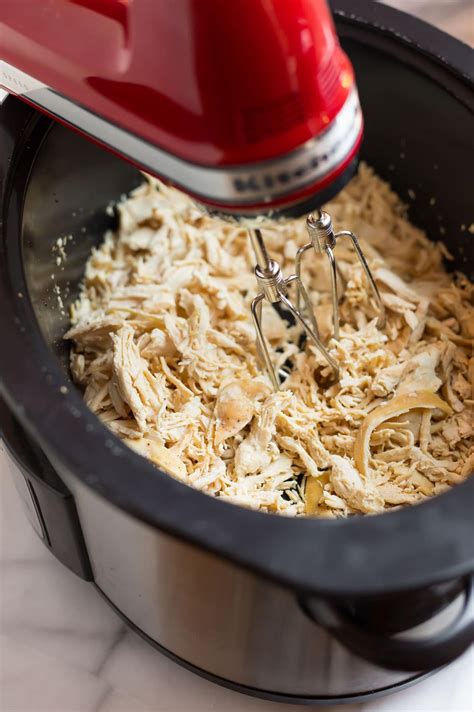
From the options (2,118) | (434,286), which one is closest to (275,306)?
(434,286)

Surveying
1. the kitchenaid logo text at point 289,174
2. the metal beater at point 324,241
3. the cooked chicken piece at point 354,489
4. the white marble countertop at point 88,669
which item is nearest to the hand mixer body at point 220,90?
the kitchenaid logo text at point 289,174

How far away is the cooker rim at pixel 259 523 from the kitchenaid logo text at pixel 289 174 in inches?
7.7

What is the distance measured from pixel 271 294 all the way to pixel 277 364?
0.14m

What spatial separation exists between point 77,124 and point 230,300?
296 millimetres

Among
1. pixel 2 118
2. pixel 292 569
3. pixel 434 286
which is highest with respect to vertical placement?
pixel 2 118

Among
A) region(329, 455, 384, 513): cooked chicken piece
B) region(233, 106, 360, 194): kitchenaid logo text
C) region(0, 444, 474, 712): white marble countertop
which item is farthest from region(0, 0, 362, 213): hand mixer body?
region(0, 444, 474, 712): white marble countertop

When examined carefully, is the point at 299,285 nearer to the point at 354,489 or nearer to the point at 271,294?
the point at 271,294

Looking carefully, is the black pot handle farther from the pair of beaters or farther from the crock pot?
the pair of beaters

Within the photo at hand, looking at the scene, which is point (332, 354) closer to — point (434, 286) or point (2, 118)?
point (434, 286)

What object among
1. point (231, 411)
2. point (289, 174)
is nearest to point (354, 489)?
point (231, 411)

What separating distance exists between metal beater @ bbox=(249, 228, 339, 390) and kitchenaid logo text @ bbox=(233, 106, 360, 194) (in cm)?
8

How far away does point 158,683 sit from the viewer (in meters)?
0.79

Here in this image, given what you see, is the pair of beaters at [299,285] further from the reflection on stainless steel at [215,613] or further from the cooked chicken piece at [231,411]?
the reflection on stainless steel at [215,613]

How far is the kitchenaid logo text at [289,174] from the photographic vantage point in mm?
529
